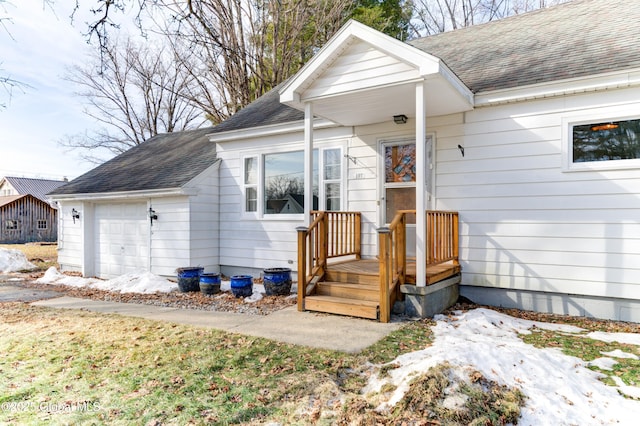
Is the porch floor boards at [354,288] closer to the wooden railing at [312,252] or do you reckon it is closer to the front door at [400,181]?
the wooden railing at [312,252]

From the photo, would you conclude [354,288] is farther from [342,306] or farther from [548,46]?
[548,46]

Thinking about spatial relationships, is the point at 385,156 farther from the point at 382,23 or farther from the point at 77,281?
the point at 382,23

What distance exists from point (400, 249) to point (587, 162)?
279 centimetres

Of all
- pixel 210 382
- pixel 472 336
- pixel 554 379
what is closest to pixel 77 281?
pixel 210 382

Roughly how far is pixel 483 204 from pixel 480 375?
360 cm

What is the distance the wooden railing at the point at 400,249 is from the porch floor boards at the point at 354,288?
5.9 inches

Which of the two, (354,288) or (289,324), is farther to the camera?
(354,288)

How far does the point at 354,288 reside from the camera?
5324 millimetres

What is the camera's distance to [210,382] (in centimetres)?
318

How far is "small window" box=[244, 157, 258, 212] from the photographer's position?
849 cm

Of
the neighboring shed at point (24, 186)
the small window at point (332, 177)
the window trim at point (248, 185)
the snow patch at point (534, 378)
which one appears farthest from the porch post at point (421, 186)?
the neighboring shed at point (24, 186)

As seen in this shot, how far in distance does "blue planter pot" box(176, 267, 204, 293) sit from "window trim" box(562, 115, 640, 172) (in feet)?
20.8

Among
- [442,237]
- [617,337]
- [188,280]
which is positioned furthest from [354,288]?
[188,280]

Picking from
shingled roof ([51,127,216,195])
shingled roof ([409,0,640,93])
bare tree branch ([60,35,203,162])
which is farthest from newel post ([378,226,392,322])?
bare tree branch ([60,35,203,162])
